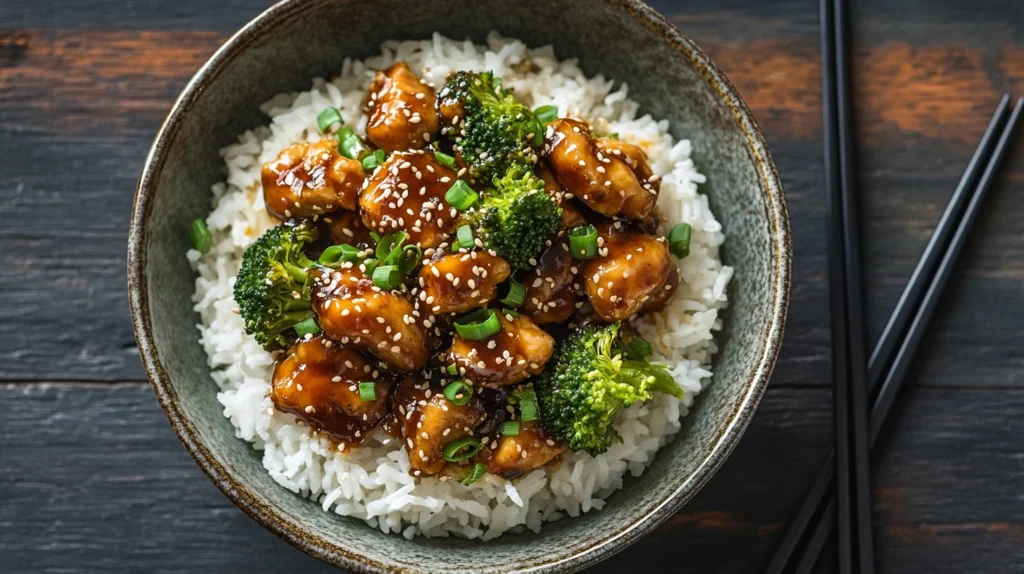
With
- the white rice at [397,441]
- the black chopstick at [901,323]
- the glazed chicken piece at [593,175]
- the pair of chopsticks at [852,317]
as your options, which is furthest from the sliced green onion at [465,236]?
the black chopstick at [901,323]

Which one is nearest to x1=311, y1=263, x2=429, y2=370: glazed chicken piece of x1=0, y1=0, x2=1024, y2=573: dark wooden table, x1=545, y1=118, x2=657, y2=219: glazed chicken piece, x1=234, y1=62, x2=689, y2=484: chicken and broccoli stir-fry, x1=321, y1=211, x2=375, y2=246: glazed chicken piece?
x1=234, y1=62, x2=689, y2=484: chicken and broccoli stir-fry

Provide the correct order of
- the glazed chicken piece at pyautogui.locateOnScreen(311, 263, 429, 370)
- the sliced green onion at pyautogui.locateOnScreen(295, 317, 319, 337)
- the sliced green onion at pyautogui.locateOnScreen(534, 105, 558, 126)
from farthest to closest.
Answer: the sliced green onion at pyautogui.locateOnScreen(534, 105, 558, 126), the sliced green onion at pyautogui.locateOnScreen(295, 317, 319, 337), the glazed chicken piece at pyautogui.locateOnScreen(311, 263, 429, 370)

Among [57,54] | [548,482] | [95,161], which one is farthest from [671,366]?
[57,54]

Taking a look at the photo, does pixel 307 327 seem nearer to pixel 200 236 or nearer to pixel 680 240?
pixel 200 236

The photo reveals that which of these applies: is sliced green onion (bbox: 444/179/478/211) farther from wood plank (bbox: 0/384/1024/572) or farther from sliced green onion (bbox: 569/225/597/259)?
wood plank (bbox: 0/384/1024/572)

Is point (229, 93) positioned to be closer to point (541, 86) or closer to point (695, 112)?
point (541, 86)

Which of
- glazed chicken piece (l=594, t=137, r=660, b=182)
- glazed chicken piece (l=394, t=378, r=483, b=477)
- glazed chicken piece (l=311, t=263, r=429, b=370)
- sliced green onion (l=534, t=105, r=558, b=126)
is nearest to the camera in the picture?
glazed chicken piece (l=311, t=263, r=429, b=370)

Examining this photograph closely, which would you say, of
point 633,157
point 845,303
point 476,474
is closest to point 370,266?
point 476,474
